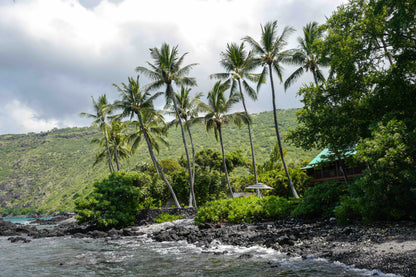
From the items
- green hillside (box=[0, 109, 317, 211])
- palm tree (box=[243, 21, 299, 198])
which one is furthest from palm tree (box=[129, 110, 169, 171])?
green hillside (box=[0, 109, 317, 211])

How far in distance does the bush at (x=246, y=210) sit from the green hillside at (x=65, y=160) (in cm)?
4252

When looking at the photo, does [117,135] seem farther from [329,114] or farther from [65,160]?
[65,160]

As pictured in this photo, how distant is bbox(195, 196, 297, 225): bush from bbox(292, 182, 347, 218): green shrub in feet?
4.57

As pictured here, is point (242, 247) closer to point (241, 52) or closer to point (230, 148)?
point (241, 52)

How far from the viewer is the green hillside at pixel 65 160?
2911 inches

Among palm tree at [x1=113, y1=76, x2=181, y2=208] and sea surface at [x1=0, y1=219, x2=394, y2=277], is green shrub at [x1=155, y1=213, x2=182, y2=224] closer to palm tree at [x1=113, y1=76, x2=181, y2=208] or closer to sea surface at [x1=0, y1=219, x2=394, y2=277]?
palm tree at [x1=113, y1=76, x2=181, y2=208]

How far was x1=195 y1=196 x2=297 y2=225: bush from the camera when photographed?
50.0ft

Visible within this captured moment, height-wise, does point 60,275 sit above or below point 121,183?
below

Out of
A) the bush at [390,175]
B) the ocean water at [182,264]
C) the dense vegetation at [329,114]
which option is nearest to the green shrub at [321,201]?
the dense vegetation at [329,114]

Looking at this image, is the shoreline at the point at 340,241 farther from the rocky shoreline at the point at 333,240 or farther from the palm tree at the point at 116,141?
the palm tree at the point at 116,141

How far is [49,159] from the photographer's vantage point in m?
97.8

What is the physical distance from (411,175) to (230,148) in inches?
2419

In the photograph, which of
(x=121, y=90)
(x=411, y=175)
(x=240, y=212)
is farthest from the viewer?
(x=121, y=90)

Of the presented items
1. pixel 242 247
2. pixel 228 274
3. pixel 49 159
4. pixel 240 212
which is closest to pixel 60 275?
pixel 228 274
